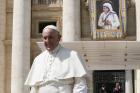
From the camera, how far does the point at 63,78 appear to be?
4.91 meters

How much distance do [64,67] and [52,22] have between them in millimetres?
24821

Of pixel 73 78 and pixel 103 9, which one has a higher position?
pixel 103 9

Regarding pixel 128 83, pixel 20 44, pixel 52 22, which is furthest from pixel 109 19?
pixel 20 44

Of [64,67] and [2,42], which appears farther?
[2,42]

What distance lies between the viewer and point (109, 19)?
2745 centimetres

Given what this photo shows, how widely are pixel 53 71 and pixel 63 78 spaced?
0.14 m

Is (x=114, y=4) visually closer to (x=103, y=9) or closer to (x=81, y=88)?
(x=103, y=9)

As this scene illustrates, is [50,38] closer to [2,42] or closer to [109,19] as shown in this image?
[109,19]

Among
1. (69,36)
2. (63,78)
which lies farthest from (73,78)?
(69,36)

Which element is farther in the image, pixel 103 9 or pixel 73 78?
pixel 103 9

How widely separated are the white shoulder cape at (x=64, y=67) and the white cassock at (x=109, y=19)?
22.4 m

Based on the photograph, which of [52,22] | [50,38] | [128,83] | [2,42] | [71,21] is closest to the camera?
[50,38]

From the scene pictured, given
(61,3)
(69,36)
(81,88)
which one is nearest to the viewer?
(81,88)

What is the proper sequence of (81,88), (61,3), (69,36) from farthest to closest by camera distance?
(61,3)
(69,36)
(81,88)
